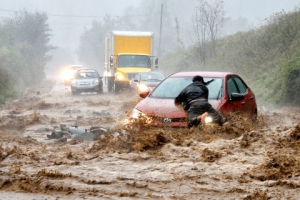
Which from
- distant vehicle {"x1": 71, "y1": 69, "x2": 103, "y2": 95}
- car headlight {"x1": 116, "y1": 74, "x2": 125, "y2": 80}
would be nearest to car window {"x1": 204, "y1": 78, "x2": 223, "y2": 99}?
car headlight {"x1": 116, "y1": 74, "x2": 125, "y2": 80}

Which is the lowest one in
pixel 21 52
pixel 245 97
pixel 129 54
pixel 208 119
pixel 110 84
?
pixel 110 84

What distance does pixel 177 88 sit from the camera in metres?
11.2

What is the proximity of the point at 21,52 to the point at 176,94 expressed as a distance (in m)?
42.9

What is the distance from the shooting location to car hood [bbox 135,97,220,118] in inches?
386

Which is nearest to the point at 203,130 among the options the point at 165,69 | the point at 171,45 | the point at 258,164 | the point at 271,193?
the point at 258,164

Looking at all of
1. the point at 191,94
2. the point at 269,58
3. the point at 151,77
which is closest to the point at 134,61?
the point at 151,77

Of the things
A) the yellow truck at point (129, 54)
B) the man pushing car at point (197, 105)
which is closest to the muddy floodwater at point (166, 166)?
the man pushing car at point (197, 105)

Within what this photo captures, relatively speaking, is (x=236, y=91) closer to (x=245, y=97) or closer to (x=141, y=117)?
(x=245, y=97)

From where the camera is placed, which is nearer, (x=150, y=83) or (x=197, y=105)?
(x=197, y=105)

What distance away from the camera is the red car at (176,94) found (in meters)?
9.79

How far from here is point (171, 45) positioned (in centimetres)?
8556

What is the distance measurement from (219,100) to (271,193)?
14.4ft

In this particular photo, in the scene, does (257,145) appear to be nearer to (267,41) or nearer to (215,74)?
(215,74)

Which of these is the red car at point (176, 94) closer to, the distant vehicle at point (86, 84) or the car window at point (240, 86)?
the car window at point (240, 86)
